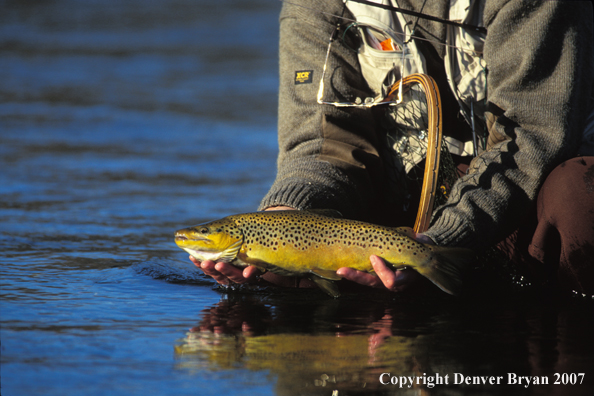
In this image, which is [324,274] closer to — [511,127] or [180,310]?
[180,310]

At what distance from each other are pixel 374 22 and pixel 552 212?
120 cm

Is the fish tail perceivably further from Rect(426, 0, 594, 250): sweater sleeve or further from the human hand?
Rect(426, 0, 594, 250): sweater sleeve

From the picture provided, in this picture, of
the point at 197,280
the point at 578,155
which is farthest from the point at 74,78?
the point at 578,155

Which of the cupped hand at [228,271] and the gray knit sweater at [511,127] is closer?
the cupped hand at [228,271]

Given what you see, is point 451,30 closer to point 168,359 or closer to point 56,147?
point 168,359

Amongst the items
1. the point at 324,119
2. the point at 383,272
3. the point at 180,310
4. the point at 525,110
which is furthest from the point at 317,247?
the point at 525,110

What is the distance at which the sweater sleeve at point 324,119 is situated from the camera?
11.2 ft

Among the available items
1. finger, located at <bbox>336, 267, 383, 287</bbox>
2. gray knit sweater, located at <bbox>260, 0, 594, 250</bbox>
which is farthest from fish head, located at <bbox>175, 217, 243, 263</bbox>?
gray knit sweater, located at <bbox>260, 0, 594, 250</bbox>

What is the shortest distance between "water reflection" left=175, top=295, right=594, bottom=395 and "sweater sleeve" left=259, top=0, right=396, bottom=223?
0.60 metres

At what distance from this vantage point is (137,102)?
10164 millimetres

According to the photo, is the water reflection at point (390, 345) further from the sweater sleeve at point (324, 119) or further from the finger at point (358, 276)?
the sweater sleeve at point (324, 119)

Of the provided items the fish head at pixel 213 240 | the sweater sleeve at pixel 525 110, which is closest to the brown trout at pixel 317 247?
the fish head at pixel 213 240

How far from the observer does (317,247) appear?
266 cm

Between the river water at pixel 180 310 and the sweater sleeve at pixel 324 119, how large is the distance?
55 centimetres
